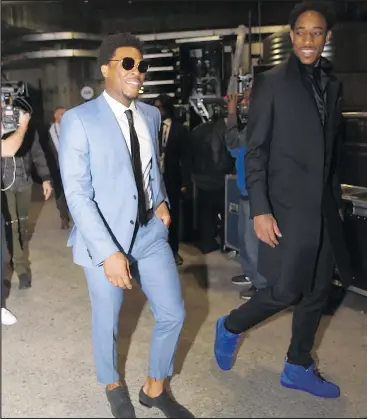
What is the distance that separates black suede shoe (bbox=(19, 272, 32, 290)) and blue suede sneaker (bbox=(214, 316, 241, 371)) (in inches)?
60.3

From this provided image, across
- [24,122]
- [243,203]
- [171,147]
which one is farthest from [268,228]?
[171,147]

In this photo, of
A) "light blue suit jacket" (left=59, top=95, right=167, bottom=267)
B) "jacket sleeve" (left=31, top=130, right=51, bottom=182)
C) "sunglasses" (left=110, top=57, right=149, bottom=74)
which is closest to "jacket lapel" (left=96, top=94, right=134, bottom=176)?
"light blue suit jacket" (left=59, top=95, right=167, bottom=267)

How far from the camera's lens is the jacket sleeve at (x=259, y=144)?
1.46 metres

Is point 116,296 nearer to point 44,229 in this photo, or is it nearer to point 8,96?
point 8,96

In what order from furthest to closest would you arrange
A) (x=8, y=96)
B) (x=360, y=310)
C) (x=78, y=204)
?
1. (x=360, y=310)
2. (x=8, y=96)
3. (x=78, y=204)

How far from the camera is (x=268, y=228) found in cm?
150

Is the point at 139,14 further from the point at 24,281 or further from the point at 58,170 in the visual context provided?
the point at 24,281

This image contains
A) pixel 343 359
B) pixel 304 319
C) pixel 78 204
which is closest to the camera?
pixel 78 204

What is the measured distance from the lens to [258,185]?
1.50 metres

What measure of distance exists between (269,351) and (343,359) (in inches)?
11.4

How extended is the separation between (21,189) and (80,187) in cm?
176

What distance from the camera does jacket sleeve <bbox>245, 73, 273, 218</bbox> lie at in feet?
4.80

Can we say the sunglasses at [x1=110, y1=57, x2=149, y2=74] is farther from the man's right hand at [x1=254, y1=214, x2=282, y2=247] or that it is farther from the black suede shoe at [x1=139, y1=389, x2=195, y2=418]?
the black suede shoe at [x1=139, y1=389, x2=195, y2=418]

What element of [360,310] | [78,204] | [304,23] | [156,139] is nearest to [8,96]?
[156,139]
